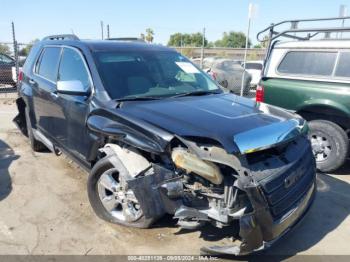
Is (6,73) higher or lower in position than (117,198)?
lower

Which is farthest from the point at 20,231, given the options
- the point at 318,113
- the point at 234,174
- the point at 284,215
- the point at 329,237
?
the point at 318,113

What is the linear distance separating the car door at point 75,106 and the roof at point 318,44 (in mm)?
3519

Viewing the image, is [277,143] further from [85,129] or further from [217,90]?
[85,129]

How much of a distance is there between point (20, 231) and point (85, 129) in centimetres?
121

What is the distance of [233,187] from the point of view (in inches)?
111

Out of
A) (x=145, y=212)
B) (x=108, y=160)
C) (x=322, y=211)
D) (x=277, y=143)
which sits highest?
(x=277, y=143)

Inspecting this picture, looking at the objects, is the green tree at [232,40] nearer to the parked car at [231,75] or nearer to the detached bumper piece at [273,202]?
the parked car at [231,75]

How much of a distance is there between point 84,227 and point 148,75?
1.81 meters

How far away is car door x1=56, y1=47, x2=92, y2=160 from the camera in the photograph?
4.01m

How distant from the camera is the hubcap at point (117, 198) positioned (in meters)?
3.50

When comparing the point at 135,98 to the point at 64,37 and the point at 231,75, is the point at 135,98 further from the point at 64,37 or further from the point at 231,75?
the point at 231,75

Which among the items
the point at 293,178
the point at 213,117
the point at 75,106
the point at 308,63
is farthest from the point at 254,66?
the point at 293,178

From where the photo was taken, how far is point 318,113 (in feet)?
18.8

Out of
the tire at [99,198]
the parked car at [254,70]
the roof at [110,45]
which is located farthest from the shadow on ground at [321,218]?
the parked car at [254,70]
